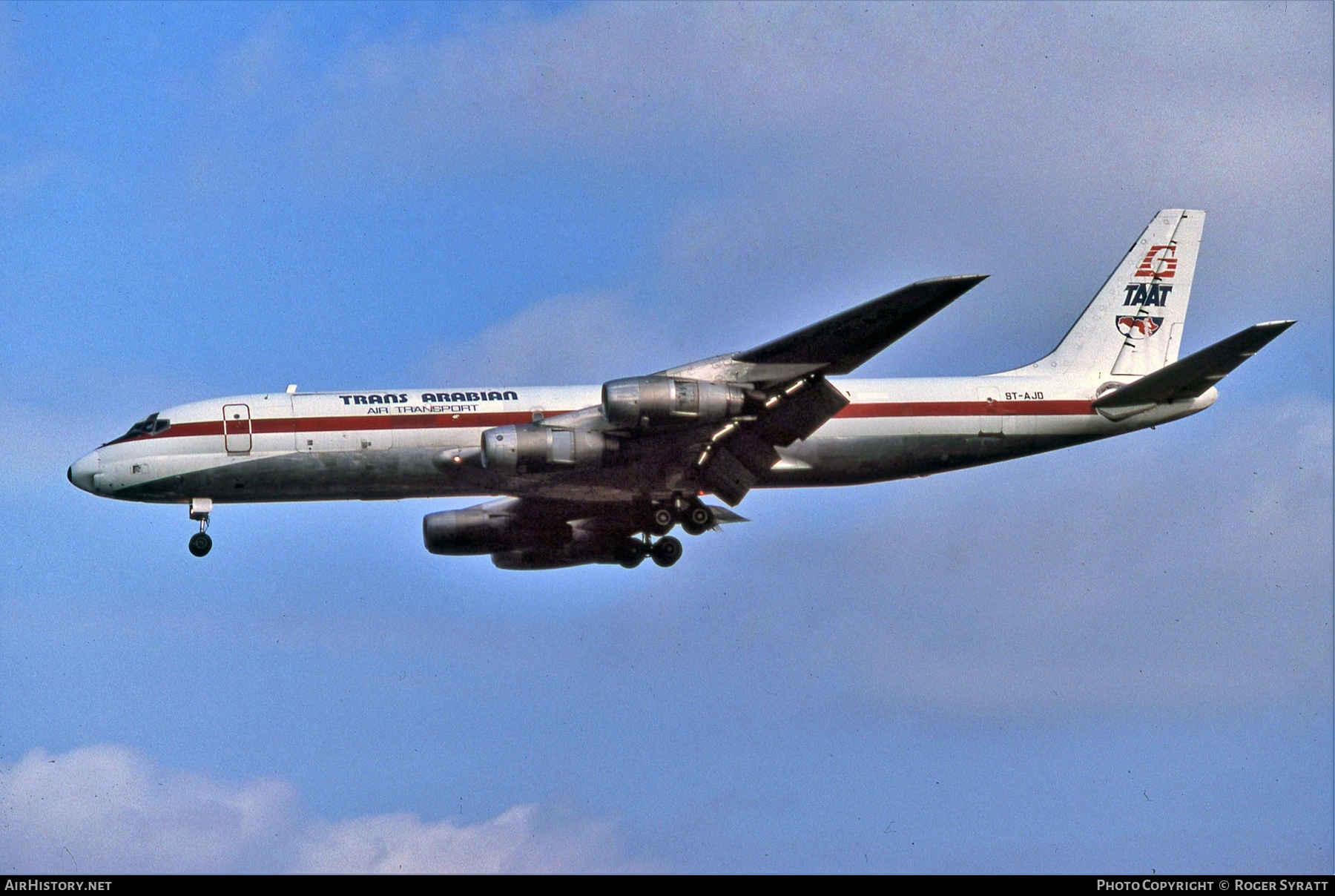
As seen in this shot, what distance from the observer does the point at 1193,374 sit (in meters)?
39.2

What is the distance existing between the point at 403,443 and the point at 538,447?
5.06 metres

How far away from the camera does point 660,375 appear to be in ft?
115

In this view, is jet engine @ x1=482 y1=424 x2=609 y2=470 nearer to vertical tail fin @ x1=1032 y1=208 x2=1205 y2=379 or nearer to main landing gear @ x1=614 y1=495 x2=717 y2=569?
main landing gear @ x1=614 y1=495 x2=717 y2=569

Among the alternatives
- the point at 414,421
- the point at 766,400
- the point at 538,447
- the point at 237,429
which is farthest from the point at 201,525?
the point at 766,400

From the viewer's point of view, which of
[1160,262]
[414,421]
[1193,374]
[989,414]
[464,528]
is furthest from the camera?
[1160,262]

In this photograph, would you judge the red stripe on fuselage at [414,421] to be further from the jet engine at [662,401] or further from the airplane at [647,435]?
the jet engine at [662,401]

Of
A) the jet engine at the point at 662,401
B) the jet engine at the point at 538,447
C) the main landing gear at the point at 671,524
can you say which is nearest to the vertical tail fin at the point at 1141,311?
the main landing gear at the point at 671,524

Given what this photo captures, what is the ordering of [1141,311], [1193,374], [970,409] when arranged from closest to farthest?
[1193,374] < [970,409] < [1141,311]

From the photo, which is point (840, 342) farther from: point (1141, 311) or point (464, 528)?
point (1141, 311)

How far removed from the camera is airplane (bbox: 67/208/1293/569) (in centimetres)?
3494

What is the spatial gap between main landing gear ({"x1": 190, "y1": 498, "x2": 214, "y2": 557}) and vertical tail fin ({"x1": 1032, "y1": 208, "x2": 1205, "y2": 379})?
22.4 m

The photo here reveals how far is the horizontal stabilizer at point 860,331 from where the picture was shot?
107ft

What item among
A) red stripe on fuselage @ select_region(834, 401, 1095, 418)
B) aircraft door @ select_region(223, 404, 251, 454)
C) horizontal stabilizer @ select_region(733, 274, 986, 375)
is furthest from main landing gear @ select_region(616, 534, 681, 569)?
aircraft door @ select_region(223, 404, 251, 454)
